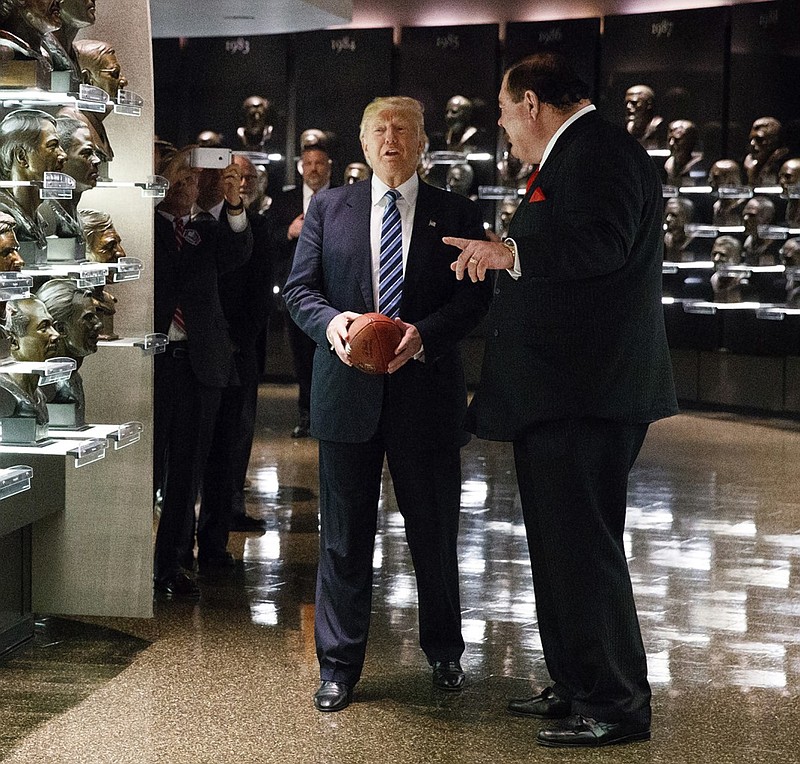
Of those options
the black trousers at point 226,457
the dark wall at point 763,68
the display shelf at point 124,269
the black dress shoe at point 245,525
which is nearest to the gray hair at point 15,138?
the display shelf at point 124,269

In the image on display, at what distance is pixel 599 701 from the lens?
3971mm

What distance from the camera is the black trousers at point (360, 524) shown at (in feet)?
14.1

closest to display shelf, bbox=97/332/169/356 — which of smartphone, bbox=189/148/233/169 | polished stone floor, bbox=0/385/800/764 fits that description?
smartphone, bbox=189/148/233/169

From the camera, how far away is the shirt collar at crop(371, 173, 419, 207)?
4.35 meters

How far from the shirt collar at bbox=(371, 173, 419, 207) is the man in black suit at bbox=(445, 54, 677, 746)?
450 mm

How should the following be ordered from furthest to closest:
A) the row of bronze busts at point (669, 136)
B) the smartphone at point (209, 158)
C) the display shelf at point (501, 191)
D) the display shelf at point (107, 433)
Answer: the display shelf at point (501, 191) → the row of bronze busts at point (669, 136) → the smartphone at point (209, 158) → the display shelf at point (107, 433)

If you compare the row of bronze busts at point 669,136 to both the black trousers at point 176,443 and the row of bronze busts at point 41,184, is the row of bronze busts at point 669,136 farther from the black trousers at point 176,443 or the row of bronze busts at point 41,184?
the row of bronze busts at point 41,184

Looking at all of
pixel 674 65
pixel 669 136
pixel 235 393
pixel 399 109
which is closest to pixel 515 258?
pixel 399 109

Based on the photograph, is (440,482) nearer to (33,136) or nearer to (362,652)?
(362,652)

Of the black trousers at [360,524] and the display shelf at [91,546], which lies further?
the display shelf at [91,546]

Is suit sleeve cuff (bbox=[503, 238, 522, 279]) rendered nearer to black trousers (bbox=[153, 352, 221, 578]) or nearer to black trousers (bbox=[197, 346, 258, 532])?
black trousers (bbox=[153, 352, 221, 578])

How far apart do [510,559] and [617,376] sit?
8.89ft

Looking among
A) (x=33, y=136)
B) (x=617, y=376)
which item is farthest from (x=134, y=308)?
(x=617, y=376)

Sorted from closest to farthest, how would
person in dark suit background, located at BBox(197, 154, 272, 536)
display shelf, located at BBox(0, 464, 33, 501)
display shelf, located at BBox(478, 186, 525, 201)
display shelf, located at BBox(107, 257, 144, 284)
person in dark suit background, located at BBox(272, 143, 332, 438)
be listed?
display shelf, located at BBox(0, 464, 33, 501) → display shelf, located at BBox(107, 257, 144, 284) → person in dark suit background, located at BBox(197, 154, 272, 536) → person in dark suit background, located at BBox(272, 143, 332, 438) → display shelf, located at BBox(478, 186, 525, 201)
